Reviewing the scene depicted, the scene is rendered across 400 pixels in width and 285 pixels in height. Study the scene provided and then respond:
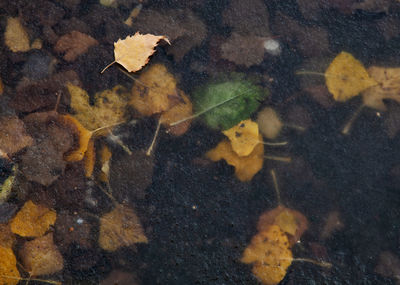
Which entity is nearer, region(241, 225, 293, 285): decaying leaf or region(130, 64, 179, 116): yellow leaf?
region(241, 225, 293, 285): decaying leaf

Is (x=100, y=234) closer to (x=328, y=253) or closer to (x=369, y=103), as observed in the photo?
(x=328, y=253)

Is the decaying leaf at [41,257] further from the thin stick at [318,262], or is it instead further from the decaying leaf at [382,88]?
the decaying leaf at [382,88]

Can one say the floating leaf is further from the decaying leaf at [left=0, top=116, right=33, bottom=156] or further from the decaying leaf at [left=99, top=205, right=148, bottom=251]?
the decaying leaf at [left=0, top=116, right=33, bottom=156]

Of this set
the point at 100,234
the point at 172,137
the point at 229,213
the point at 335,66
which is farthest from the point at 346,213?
the point at 100,234

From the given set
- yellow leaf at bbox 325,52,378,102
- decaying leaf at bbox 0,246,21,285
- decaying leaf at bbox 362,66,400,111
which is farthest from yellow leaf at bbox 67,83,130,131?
decaying leaf at bbox 362,66,400,111

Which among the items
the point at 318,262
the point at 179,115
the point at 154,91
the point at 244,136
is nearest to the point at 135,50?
the point at 154,91

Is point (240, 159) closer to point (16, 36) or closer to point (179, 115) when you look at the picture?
point (179, 115)
